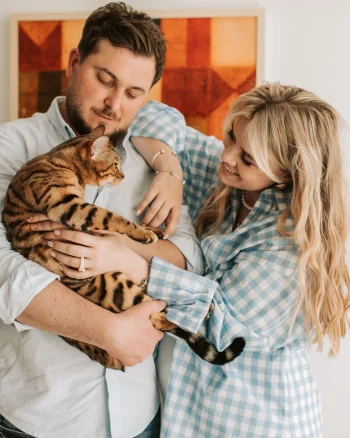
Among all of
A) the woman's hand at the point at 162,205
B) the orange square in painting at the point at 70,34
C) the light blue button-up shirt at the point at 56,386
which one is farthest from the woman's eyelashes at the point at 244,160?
the orange square in painting at the point at 70,34

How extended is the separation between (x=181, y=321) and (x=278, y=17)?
1.37 m

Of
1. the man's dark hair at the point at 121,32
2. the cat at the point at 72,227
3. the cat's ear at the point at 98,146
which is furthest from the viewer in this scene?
the man's dark hair at the point at 121,32

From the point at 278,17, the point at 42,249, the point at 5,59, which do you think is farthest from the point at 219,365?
the point at 5,59

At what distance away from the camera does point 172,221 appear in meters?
1.52

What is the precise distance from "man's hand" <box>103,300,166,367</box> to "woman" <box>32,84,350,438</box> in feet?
0.27

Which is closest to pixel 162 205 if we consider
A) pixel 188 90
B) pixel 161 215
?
pixel 161 215

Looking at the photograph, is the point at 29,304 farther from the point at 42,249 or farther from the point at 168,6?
the point at 168,6

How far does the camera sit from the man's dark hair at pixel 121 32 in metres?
1.57

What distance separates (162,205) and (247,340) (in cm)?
49

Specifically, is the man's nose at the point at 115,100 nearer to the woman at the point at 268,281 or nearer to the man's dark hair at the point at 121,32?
the man's dark hair at the point at 121,32

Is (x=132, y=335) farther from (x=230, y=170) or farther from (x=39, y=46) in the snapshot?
(x=39, y=46)

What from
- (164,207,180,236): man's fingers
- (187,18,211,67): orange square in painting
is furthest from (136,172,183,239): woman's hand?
(187,18,211,67): orange square in painting

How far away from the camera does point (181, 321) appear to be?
135cm

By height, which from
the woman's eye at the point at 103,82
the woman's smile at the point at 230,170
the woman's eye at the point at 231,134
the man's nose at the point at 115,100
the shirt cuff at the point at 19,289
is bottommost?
→ the shirt cuff at the point at 19,289
